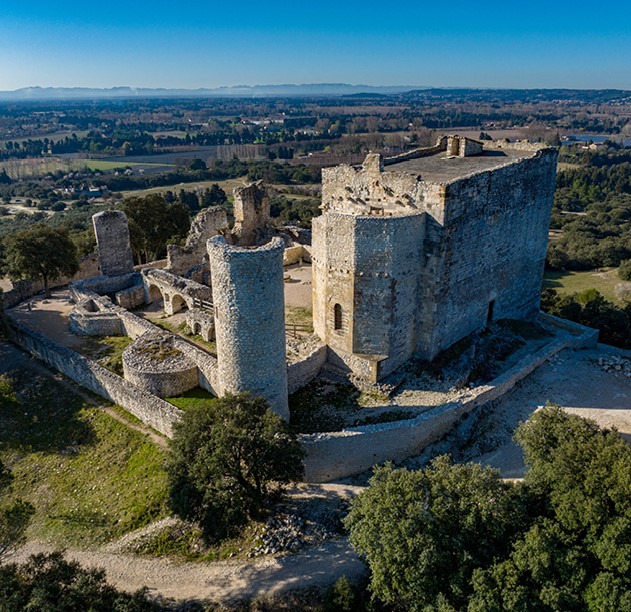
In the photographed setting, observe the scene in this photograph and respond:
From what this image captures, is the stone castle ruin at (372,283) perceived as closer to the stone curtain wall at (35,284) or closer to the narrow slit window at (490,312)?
the narrow slit window at (490,312)

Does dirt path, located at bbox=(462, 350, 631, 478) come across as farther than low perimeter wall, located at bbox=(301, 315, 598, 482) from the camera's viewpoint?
Yes

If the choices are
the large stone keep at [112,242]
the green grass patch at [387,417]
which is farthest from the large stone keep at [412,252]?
the large stone keep at [112,242]

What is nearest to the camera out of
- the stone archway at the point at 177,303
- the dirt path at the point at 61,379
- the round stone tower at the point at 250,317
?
the round stone tower at the point at 250,317

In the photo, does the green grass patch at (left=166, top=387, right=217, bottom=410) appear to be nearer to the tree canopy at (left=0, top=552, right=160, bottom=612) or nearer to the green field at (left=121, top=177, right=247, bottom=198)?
the tree canopy at (left=0, top=552, right=160, bottom=612)

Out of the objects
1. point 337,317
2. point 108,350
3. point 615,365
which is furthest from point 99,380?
point 615,365

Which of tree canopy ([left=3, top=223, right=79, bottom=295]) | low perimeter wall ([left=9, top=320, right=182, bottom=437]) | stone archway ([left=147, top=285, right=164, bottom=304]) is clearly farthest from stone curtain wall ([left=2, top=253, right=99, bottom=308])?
stone archway ([left=147, top=285, right=164, bottom=304])

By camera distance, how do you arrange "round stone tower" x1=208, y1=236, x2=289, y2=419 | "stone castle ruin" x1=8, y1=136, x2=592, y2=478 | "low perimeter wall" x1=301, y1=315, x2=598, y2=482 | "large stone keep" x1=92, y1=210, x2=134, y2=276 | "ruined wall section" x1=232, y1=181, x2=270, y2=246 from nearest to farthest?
"round stone tower" x1=208, y1=236, x2=289, y2=419 < "stone castle ruin" x1=8, y1=136, x2=592, y2=478 < "low perimeter wall" x1=301, y1=315, x2=598, y2=482 < "large stone keep" x1=92, y1=210, x2=134, y2=276 < "ruined wall section" x1=232, y1=181, x2=270, y2=246

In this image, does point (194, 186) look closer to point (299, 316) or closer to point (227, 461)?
point (299, 316)
